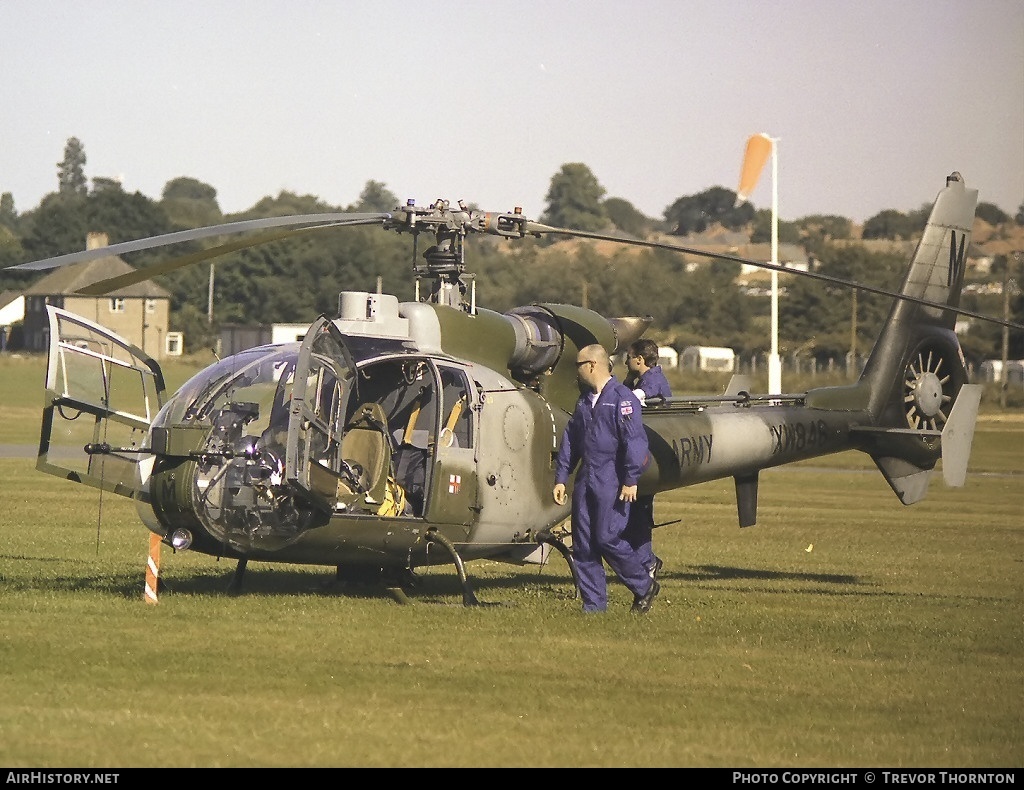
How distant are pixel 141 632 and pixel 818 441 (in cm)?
748

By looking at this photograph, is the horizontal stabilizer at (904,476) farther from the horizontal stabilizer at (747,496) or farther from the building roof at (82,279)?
the building roof at (82,279)

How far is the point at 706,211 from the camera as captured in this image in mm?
179000

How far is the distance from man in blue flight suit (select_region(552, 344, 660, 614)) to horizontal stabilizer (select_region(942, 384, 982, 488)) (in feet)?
13.0

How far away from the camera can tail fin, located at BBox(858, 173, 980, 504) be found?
16781 millimetres

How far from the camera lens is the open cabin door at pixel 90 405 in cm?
1234

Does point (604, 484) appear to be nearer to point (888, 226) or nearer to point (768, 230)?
point (888, 226)

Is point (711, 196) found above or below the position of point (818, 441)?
above

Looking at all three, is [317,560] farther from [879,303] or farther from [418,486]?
[879,303]

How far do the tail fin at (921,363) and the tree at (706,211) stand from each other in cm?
15426

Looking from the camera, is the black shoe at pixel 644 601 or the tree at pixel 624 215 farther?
the tree at pixel 624 215

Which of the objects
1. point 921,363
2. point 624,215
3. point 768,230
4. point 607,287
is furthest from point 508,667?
point 624,215

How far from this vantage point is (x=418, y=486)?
13.2 m

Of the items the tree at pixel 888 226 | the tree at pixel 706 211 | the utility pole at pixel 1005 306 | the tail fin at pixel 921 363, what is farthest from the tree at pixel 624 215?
the tail fin at pixel 921 363

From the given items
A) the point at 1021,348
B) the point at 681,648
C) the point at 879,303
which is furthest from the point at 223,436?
the point at 1021,348
